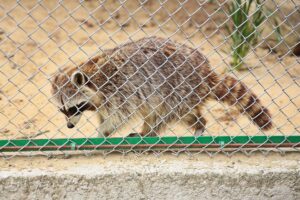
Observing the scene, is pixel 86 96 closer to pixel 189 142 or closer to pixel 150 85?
pixel 150 85

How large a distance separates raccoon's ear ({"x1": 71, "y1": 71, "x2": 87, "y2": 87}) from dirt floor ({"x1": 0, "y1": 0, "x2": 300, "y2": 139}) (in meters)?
0.17

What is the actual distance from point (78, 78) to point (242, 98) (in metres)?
1.27

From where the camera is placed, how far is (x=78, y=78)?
380 cm

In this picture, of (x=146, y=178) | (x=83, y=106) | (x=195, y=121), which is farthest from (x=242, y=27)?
(x=146, y=178)

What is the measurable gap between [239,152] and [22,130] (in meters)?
1.94

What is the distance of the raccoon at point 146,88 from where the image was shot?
3.92 m

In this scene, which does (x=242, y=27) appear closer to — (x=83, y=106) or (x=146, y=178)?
(x=83, y=106)

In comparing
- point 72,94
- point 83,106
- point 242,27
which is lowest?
point 242,27

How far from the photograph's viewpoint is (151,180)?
10.2 ft

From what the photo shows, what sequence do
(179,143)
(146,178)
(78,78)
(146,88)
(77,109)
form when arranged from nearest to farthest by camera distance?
(146,178), (179,143), (78,78), (77,109), (146,88)

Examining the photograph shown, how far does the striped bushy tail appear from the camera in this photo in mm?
3760

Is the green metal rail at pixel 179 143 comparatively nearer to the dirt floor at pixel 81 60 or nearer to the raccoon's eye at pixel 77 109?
the dirt floor at pixel 81 60

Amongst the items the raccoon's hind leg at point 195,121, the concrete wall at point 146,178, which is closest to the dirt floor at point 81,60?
the raccoon's hind leg at point 195,121

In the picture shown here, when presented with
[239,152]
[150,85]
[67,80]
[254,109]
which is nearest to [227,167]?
[239,152]
